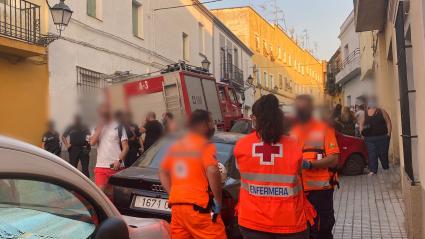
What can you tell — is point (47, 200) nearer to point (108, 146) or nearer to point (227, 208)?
point (227, 208)

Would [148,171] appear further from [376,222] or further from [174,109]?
[174,109]

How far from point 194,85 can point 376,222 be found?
7.74 metres

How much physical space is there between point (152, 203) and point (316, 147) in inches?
70.5

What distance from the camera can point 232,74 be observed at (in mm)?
27688

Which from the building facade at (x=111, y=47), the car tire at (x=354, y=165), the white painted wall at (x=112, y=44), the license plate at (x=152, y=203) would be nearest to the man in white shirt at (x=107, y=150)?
the building facade at (x=111, y=47)

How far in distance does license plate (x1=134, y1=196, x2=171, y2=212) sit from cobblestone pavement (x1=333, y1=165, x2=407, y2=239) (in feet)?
7.61

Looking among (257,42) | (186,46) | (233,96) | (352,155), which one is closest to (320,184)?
(352,155)

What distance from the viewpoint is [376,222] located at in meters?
6.00

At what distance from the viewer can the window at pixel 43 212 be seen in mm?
1758

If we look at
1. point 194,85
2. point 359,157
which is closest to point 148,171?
point 359,157

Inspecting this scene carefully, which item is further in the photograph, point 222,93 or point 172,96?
point 222,93

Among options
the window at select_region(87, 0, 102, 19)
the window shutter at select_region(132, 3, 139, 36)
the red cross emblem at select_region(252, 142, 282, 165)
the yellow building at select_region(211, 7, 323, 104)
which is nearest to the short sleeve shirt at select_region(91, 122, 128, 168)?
the red cross emblem at select_region(252, 142, 282, 165)

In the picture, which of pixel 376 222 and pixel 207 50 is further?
pixel 207 50

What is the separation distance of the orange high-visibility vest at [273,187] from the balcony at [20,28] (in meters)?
8.34
